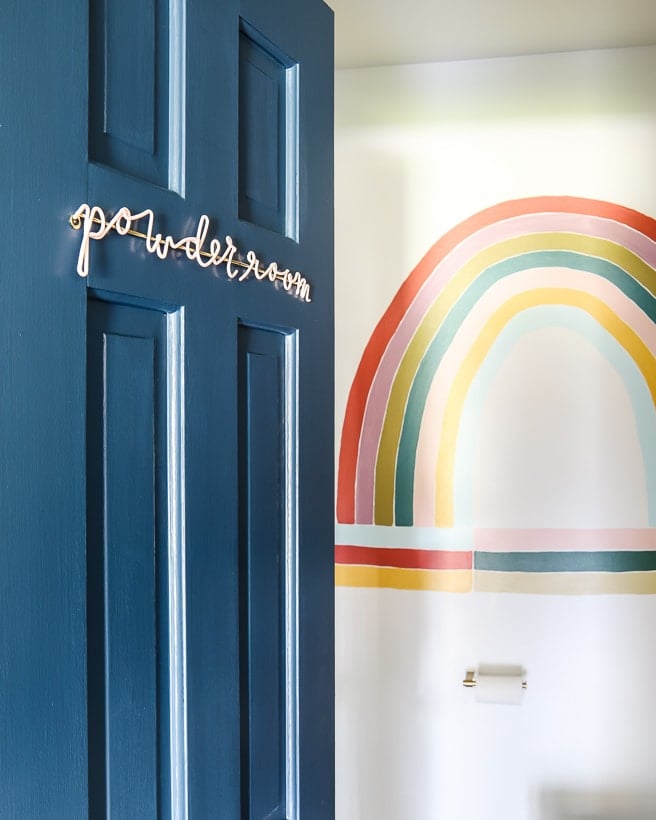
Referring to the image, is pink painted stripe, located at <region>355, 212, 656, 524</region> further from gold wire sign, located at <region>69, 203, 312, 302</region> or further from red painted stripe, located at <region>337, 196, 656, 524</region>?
gold wire sign, located at <region>69, 203, 312, 302</region>

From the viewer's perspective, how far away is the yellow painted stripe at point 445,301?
2.07 metres

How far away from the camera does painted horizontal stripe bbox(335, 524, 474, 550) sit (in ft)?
7.02

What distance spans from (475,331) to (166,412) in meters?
1.45

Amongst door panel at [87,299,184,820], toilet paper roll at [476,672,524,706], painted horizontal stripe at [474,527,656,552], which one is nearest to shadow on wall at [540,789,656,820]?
toilet paper roll at [476,672,524,706]

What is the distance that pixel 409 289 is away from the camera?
7.16ft

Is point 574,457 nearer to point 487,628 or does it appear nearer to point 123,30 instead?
→ point 487,628

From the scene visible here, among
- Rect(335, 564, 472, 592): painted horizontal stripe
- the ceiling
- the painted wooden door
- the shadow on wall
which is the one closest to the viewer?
the painted wooden door

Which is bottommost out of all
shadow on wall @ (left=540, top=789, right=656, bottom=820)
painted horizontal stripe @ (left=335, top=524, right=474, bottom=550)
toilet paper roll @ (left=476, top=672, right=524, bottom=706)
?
shadow on wall @ (left=540, top=789, right=656, bottom=820)

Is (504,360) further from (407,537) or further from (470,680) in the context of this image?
(470,680)

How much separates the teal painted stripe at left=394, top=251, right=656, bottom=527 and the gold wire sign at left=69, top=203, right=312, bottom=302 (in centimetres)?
110

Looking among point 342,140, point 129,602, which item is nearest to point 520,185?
point 342,140

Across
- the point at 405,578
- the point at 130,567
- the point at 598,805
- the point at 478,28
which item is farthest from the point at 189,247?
the point at 598,805

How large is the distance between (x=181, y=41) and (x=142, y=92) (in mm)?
88

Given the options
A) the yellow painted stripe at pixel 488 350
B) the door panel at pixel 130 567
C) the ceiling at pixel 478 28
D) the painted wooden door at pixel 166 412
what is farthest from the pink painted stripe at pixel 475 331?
the door panel at pixel 130 567
